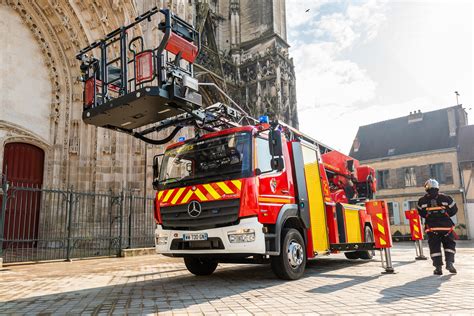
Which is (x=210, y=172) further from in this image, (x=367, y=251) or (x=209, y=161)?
(x=367, y=251)

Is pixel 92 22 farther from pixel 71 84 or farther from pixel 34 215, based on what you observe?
pixel 34 215

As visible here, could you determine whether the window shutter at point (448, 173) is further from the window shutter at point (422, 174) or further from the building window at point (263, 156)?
the building window at point (263, 156)

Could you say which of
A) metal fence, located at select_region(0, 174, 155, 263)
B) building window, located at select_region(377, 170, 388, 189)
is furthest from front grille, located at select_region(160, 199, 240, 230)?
building window, located at select_region(377, 170, 388, 189)

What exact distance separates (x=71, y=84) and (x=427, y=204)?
39.2 feet

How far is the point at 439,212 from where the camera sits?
6727mm

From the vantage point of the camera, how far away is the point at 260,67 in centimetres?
2614

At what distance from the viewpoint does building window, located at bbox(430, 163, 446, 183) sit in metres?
28.7

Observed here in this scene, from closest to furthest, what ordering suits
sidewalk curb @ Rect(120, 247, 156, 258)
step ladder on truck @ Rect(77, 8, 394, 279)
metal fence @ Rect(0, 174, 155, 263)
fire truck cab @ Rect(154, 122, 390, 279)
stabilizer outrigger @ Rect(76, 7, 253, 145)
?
stabilizer outrigger @ Rect(76, 7, 253, 145)
step ladder on truck @ Rect(77, 8, 394, 279)
fire truck cab @ Rect(154, 122, 390, 279)
metal fence @ Rect(0, 174, 155, 263)
sidewalk curb @ Rect(120, 247, 156, 258)

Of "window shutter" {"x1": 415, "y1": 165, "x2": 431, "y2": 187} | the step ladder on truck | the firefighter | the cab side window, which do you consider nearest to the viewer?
the step ladder on truck

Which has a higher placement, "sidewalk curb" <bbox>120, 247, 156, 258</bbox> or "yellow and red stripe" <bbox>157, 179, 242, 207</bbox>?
"yellow and red stripe" <bbox>157, 179, 242, 207</bbox>

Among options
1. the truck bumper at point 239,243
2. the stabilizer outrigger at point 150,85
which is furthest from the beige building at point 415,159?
A: the stabilizer outrigger at point 150,85

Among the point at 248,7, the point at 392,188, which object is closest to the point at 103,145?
the point at 248,7

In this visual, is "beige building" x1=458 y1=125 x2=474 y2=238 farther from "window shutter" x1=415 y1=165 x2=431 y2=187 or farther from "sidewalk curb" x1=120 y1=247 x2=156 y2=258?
"sidewalk curb" x1=120 y1=247 x2=156 y2=258

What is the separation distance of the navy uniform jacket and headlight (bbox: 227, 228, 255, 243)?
3.59 m
